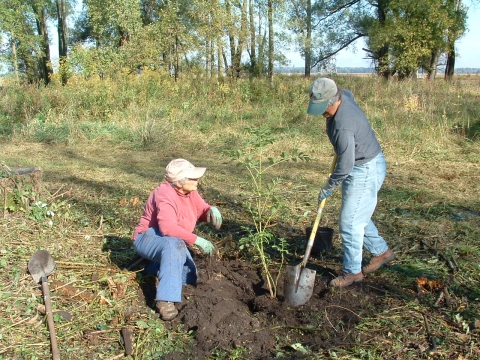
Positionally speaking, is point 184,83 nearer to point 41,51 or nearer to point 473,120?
point 473,120

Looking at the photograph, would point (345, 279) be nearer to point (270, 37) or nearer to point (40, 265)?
point (40, 265)

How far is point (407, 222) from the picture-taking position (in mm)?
5207

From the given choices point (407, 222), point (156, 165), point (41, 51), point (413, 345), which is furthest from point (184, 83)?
point (41, 51)

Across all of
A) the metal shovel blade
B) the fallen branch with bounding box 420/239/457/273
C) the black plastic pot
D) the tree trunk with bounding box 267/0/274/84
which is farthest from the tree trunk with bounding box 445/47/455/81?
the metal shovel blade

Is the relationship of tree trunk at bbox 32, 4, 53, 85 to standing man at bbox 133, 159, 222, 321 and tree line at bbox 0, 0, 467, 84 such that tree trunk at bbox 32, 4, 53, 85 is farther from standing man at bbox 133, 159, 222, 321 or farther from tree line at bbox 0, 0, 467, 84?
standing man at bbox 133, 159, 222, 321

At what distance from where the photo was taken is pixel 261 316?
10.9 ft

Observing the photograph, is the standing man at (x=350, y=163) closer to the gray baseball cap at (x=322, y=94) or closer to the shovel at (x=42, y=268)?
the gray baseball cap at (x=322, y=94)

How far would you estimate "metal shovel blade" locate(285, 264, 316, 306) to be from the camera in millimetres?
3434

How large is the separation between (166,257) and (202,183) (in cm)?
375

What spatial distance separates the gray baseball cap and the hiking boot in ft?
5.51

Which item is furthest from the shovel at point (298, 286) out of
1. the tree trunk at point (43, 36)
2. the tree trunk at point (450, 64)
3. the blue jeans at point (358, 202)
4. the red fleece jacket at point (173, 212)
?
the tree trunk at point (43, 36)

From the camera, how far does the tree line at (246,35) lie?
20.0 metres

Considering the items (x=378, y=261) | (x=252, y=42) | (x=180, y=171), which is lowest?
(x=378, y=261)

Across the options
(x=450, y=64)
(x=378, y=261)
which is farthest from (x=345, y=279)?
(x=450, y=64)
